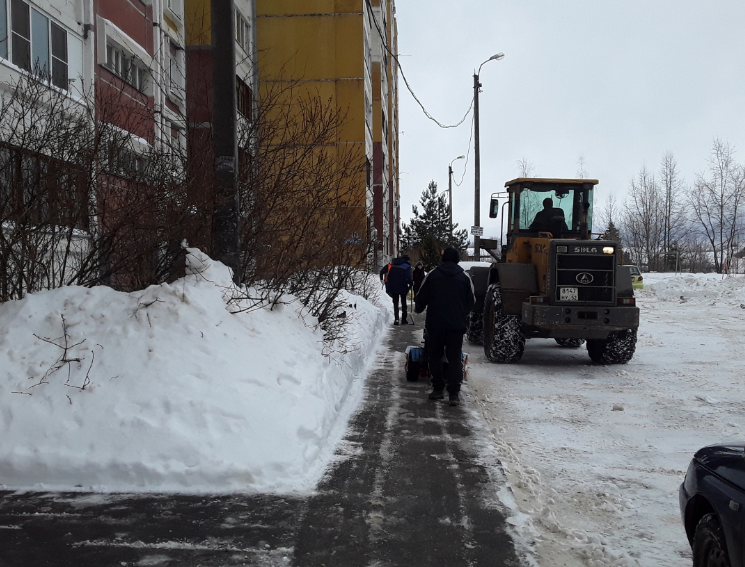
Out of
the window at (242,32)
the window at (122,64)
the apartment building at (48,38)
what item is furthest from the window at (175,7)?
the apartment building at (48,38)

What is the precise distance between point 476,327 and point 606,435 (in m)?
7.09

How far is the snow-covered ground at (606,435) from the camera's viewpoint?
4023 mm

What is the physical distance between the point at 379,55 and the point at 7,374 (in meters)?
45.5

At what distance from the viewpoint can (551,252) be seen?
33.8 ft

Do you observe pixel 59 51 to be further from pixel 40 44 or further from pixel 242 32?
pixel 242 32

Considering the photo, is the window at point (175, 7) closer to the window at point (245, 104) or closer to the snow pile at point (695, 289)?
the window at point (245, 104)

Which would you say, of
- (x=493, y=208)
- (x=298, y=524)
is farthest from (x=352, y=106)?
(x=298, y=524)

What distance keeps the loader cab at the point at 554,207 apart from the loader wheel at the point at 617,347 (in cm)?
197

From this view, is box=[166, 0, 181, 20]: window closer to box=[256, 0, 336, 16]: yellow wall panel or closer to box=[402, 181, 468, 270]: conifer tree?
box=[256, 0, 336, 16]: yellow wall panel

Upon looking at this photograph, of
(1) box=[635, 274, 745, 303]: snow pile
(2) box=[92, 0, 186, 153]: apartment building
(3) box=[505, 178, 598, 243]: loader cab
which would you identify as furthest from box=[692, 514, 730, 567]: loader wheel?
(1) box=[635, 274, 745, 303]: snow pile

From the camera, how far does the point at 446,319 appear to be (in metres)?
7.80

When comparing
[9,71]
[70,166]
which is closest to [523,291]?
[70,166]

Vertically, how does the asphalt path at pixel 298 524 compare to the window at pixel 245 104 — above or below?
below

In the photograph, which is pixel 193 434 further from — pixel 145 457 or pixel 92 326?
pixel 92 326
